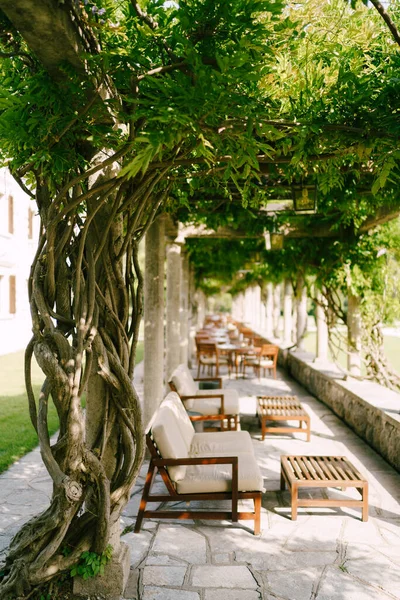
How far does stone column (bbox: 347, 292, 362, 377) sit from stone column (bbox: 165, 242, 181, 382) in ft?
9.23

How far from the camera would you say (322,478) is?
3.92 metres

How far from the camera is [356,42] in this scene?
2955 mm

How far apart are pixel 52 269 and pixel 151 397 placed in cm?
343

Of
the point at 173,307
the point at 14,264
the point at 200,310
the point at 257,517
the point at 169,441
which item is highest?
the point at 14,264

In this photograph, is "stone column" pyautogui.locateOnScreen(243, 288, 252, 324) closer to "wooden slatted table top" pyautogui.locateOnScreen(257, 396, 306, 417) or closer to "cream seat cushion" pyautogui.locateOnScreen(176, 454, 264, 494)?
"wooden slatted table top" pyautogui.locateOnScreen(257, 396, 306, 417)

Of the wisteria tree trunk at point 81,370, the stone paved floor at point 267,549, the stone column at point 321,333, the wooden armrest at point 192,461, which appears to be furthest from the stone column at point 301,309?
the wisteria tree trunk at point 81,370

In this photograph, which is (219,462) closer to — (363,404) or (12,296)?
(363,404)

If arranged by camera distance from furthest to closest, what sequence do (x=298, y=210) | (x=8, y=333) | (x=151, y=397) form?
1. (x=8, y=333)
2. (x=151, y=397)
3. (x=298, y=210)

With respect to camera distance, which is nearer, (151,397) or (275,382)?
(151,397)

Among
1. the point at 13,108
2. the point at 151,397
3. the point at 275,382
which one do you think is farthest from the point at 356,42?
the point at 275,382

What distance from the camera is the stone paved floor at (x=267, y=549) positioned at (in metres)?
2.88

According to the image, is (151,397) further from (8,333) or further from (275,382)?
(8,333)

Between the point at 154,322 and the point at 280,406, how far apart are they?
2.03 m

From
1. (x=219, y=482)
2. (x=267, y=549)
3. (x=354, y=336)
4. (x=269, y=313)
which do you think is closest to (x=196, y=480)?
(x=219, y=482)
